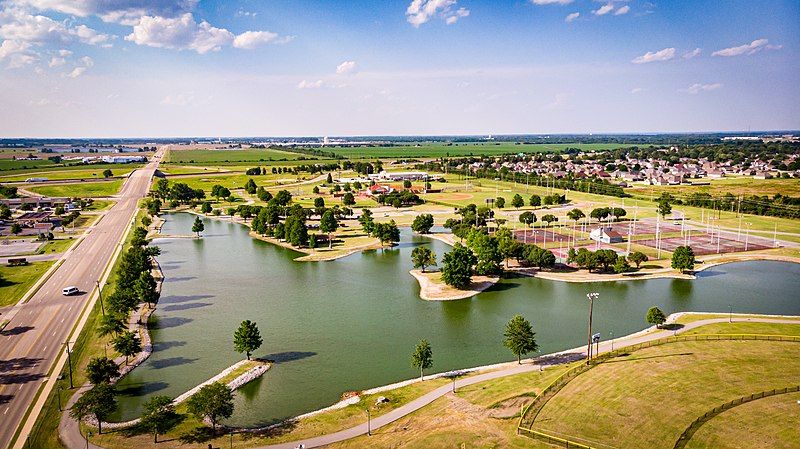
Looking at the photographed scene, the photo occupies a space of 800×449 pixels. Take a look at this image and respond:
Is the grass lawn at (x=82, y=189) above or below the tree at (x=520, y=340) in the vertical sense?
above

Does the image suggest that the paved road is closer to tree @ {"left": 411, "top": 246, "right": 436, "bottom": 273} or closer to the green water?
the green water

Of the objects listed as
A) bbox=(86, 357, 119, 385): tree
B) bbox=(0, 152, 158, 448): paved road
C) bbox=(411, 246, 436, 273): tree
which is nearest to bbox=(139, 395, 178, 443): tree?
bbox=(86, 357, 119, 385): tree

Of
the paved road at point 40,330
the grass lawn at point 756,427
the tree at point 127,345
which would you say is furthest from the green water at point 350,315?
the grass lawn at point 756,427

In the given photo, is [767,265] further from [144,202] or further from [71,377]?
[144,202]

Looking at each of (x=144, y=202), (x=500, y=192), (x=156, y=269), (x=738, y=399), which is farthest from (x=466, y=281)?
(x=144, y=202)

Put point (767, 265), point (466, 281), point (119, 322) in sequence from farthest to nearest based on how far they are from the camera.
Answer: point (767, 265) < point (466, 281) < point (119, 322)

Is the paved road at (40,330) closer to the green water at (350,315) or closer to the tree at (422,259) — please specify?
the green water at (350,315)
